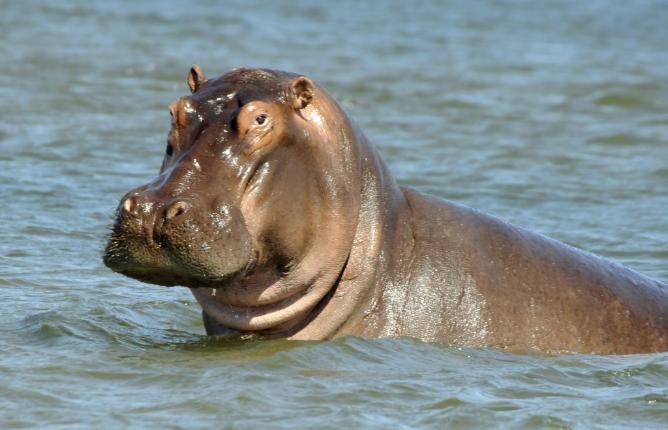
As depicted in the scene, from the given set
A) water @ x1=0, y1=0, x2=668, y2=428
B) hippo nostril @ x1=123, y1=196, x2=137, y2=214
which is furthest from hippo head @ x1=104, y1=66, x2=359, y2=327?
water @ x1=0, y1=0, x2=668, y2=428

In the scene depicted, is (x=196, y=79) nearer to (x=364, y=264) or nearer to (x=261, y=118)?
(x=261, y=118)

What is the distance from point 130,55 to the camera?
71.1 feet

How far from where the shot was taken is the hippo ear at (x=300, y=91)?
6938mm

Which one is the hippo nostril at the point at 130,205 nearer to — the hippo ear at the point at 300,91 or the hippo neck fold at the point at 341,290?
the hippo neck fold at the point at 341,290

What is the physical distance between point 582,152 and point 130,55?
320 inches

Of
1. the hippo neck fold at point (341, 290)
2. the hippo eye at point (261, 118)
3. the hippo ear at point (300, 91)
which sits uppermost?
the hippo ear at point (300, 91)

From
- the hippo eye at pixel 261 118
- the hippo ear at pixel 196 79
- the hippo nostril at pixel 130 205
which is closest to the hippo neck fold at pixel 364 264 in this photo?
the hippo eye at pixel 261 118

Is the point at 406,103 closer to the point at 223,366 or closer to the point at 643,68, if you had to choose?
the point at 643,68

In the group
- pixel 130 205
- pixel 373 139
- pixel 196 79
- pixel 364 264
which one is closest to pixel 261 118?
pixel 196 79

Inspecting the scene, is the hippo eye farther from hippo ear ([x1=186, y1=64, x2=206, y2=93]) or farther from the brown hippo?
hippo ear ([x1=186, y1=64, x2=206, y2=93])

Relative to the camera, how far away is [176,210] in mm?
6363

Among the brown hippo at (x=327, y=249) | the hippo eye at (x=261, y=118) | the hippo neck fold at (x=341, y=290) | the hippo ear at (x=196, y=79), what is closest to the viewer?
the brown hippo at (x=327, y=249)

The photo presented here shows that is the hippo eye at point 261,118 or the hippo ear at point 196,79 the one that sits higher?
the hippo ear at point 196,79

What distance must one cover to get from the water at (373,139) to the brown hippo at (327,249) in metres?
0.17
